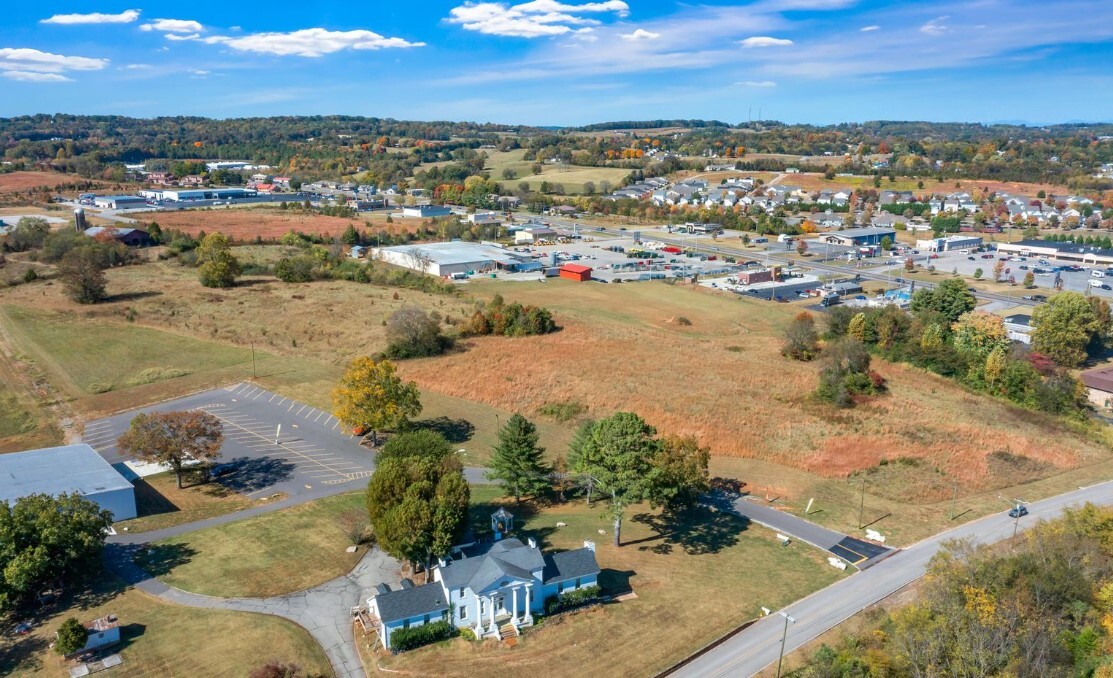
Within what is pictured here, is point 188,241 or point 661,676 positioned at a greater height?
point 188,241

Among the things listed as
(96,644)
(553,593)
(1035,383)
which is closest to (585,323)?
(1035,383)

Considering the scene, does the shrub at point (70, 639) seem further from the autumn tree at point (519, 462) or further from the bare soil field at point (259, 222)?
the bare soil field at point (259, 222)

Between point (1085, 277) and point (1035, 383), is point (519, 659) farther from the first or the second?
point (1085, 277)

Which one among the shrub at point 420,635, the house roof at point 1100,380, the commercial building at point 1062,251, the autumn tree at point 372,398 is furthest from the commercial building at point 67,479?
the commercial building at point 1062,251

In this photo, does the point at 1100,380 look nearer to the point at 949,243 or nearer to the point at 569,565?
the point at 569,565

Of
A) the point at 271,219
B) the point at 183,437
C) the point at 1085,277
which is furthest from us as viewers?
the point at 271,219
